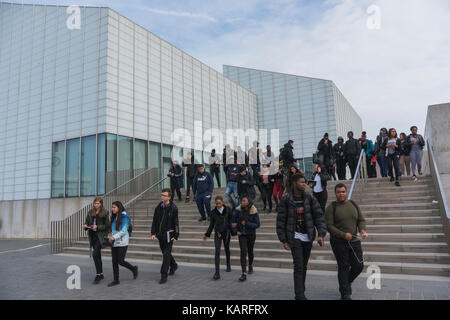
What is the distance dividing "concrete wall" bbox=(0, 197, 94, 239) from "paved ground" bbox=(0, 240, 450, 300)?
908cm

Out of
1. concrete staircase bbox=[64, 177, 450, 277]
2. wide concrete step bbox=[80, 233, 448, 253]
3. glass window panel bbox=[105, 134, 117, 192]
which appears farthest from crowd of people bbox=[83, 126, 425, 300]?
glass window panel bbox=[105, 134, 117, 192]

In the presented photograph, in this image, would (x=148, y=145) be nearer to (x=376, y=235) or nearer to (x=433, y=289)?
(x=376, y=235)

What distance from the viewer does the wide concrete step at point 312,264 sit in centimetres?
606

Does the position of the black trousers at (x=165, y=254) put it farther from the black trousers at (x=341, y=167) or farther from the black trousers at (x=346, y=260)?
the black trousers at (x=341, y=167)

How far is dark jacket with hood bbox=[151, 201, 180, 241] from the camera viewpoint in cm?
651

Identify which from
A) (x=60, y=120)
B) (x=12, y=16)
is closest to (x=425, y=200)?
(x=60, y=120)

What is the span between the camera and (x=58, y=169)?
1738cm

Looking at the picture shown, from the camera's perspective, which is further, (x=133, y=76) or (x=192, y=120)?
(x=192, y=120)

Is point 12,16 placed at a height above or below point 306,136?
above

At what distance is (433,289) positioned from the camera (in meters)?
5.13

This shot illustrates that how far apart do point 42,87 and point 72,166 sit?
17.0ft

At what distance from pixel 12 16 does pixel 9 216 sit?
1223 cm

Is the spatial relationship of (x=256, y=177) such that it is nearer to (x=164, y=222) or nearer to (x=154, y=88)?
(x=164, y=222)

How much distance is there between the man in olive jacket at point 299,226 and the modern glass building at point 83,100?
12.4 metres
